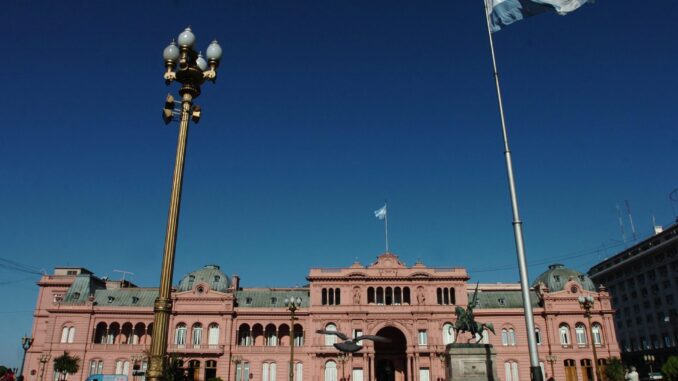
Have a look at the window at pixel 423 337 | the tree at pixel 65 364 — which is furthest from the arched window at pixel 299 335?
the tree at pixel 65 364

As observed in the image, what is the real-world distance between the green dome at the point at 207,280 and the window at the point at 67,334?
15.2m

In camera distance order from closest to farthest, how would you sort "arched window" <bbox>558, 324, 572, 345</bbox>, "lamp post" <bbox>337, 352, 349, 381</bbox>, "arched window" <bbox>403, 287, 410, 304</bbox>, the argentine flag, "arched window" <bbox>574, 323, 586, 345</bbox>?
the argentine flag → "lamp post" <bbox>337, 352, 349, 381</bbox> → "arched window" <bbox>574, 323, 586, 345</bbox> → "arched window" <bbox>558, 324, 572, 345</bbox> → "arched window" <bbox>403, 287, 410, 304</bbox>

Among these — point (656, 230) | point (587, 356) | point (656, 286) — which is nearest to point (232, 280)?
point (587, 356)

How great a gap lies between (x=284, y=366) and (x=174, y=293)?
62.0ft

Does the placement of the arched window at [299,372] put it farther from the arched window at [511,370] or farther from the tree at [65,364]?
the tree at [65,364]

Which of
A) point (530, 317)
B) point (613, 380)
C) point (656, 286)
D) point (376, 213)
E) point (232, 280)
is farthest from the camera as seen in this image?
point (656, 286)

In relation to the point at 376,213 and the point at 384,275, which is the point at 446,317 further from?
the point at 376,213

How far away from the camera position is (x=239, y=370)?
7200cm

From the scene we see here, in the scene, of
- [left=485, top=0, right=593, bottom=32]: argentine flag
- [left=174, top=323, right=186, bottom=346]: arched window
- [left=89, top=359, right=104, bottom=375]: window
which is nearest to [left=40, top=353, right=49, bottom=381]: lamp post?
[left=89, top=359, right=104, bottom=375]: window

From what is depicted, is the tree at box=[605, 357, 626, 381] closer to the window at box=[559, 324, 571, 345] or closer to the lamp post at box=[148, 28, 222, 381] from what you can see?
the window at box=[559, 324, 571, 345]

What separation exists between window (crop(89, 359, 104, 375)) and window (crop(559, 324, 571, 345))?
64.1 meters

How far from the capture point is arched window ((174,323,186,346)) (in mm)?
72875

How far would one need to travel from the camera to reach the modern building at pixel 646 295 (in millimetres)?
91312

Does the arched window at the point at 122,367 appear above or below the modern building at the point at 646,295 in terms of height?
below
